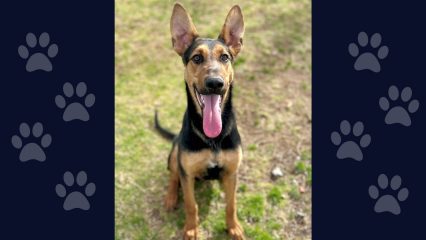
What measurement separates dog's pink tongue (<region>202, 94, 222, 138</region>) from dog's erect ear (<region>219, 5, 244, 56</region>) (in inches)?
26.4

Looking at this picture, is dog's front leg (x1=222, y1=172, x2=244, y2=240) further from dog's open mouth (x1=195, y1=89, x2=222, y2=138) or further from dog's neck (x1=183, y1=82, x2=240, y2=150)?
dog's open mouth (x1=195, y1=89, x2=222, y2=138)

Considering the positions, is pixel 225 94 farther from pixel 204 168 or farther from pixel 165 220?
pixel 165 220

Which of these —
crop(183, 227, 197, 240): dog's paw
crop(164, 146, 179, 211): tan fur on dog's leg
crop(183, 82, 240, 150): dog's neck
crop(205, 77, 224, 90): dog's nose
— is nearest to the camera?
crop(205, 77, 224, 90): dog's nose

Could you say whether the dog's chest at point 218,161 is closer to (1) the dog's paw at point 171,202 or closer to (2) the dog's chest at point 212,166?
(2) the dog's chest at point 212,166

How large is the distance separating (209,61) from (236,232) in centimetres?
230

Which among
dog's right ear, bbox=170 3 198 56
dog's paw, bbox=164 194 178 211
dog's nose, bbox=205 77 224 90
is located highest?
dog's right ear, bbox=170 3 198 56

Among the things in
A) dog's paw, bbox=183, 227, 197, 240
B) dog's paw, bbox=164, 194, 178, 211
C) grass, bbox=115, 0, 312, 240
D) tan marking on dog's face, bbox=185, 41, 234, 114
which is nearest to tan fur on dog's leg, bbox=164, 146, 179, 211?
dog's paw, bbox=164, 194, 178, 211

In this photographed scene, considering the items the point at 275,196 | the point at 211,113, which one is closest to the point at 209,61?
the point at 211,113

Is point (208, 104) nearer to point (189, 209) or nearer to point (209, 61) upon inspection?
point (209, 61)

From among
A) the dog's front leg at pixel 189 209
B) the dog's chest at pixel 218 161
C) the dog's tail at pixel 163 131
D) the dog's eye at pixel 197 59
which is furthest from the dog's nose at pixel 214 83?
the dog's tail at pixel 163 131

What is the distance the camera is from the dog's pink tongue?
16.3 feet

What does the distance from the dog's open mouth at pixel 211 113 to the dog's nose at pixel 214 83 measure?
23 centimetres

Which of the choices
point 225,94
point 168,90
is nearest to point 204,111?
point 225,94

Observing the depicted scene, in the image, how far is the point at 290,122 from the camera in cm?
786
